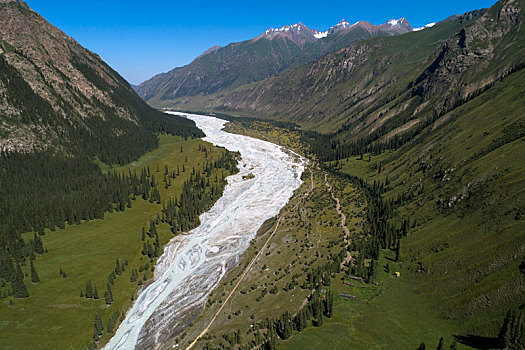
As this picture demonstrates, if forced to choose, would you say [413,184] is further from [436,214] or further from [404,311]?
[404,311]

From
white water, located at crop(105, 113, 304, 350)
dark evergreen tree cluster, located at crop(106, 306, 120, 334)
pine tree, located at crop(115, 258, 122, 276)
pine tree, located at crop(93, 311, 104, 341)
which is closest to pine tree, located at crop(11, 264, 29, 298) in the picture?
pine tree, located at crop(115, 258, 122, 276)

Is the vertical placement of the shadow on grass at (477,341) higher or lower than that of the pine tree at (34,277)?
higher

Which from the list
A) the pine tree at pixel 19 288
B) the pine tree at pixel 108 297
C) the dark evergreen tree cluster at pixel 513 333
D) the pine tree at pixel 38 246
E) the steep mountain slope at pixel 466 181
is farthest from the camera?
the pine tree at pixel 38 246

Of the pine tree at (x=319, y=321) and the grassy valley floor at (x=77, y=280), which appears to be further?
the grassy valley floor at (x=77, y=280)

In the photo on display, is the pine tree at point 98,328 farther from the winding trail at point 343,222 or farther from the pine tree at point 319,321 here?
the winding trail at point 343,222

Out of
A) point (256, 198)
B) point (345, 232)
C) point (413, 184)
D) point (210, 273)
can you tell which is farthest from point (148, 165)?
point (413, 184)

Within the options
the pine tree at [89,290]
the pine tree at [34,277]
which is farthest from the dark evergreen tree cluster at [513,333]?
the pine tree at [34,277]

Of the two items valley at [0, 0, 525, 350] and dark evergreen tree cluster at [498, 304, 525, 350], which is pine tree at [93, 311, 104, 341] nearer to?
valley at [0, 0, 525, 350]
